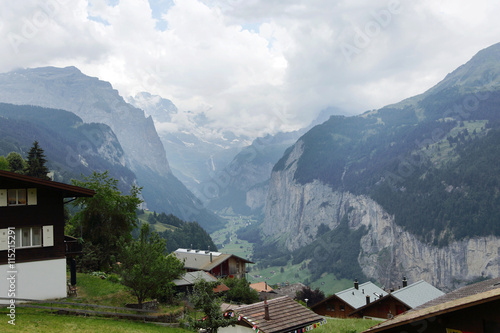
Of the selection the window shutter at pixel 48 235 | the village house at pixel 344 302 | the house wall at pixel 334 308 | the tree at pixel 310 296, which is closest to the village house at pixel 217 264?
the tree at pixel 310 296

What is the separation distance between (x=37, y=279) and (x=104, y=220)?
1899 cm

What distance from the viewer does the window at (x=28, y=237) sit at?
2501 cm

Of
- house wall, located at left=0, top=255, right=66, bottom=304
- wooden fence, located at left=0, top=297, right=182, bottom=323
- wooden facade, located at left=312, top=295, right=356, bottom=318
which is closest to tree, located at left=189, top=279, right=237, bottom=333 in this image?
wooden fence, located at left=0, top=297, right=182, bottom=323

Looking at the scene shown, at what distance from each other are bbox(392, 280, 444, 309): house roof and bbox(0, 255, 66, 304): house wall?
3815 centimetres

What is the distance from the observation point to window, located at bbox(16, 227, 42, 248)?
25.0 meters

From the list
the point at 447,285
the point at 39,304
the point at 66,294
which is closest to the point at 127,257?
the point at 66,294

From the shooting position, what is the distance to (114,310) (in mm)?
25438

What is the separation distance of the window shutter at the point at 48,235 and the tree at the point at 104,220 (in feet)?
52.0

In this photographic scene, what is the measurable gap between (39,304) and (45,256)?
357 centimetres

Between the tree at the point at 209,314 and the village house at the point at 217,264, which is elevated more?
the tree at the point at 209,314

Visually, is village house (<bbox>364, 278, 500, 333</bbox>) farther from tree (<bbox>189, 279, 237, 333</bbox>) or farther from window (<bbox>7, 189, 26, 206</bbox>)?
window (<bbox>7, 189, 26, 206</bbox>)

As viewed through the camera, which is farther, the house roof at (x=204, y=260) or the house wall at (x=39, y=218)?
the house roof at (x=204, y=260)

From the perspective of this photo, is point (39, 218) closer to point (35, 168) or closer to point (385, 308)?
point (385, 308)

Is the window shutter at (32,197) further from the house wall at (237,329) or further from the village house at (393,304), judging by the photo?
the village house at (393,304)
